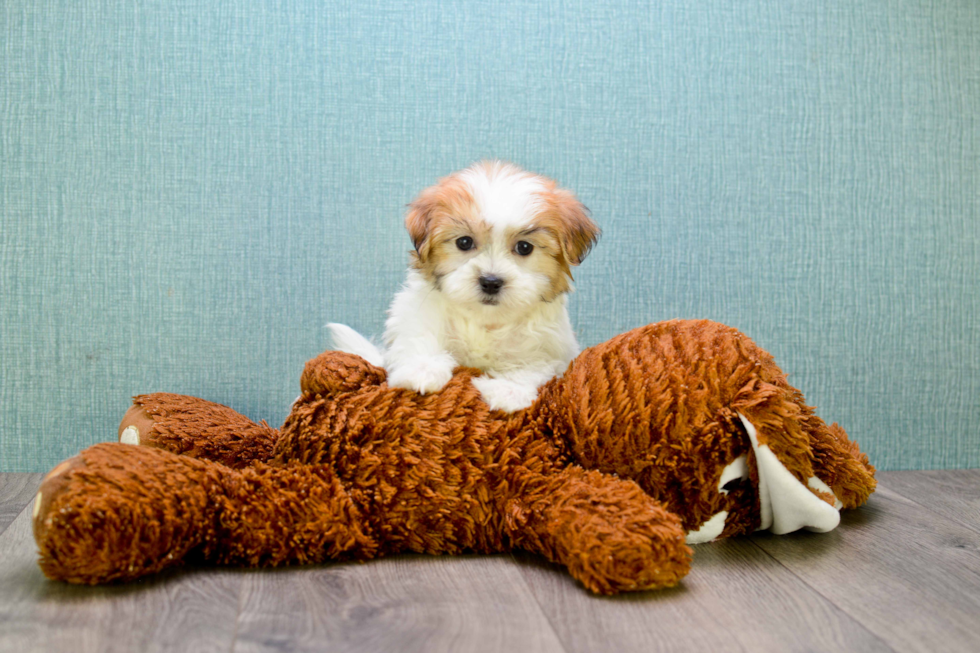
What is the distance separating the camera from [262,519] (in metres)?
1.42

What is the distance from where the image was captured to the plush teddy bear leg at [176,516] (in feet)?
4.14

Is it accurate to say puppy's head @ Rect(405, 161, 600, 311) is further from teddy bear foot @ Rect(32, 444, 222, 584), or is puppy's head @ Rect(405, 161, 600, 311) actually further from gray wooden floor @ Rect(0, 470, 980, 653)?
teddy bear foot @ Rect(32, 444, 222, 584)

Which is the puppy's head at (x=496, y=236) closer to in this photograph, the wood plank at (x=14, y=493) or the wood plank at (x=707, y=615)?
the wood plank at (x=707, y=615)

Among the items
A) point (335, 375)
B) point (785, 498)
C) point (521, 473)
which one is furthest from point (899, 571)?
point (335, 375)

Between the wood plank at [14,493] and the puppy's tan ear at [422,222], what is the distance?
1053mm

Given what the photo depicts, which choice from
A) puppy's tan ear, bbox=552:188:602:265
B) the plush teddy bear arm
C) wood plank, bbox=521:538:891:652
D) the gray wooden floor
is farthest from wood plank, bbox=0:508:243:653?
puppy's tan ear, bbox=552:188:602:265

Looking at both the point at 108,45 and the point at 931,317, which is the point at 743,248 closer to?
the point at 931,317

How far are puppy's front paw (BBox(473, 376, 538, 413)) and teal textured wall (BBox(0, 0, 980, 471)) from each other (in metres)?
0.73

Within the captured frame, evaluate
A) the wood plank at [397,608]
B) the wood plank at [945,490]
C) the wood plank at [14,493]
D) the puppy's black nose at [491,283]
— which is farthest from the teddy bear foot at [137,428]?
the wood plank at [945,490]

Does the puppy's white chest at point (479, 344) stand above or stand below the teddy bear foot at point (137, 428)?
above

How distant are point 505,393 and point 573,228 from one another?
383 millimetres

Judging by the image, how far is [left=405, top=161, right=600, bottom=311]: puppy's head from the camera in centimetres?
166

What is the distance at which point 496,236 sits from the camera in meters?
1.68

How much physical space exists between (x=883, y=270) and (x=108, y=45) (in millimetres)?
2287
